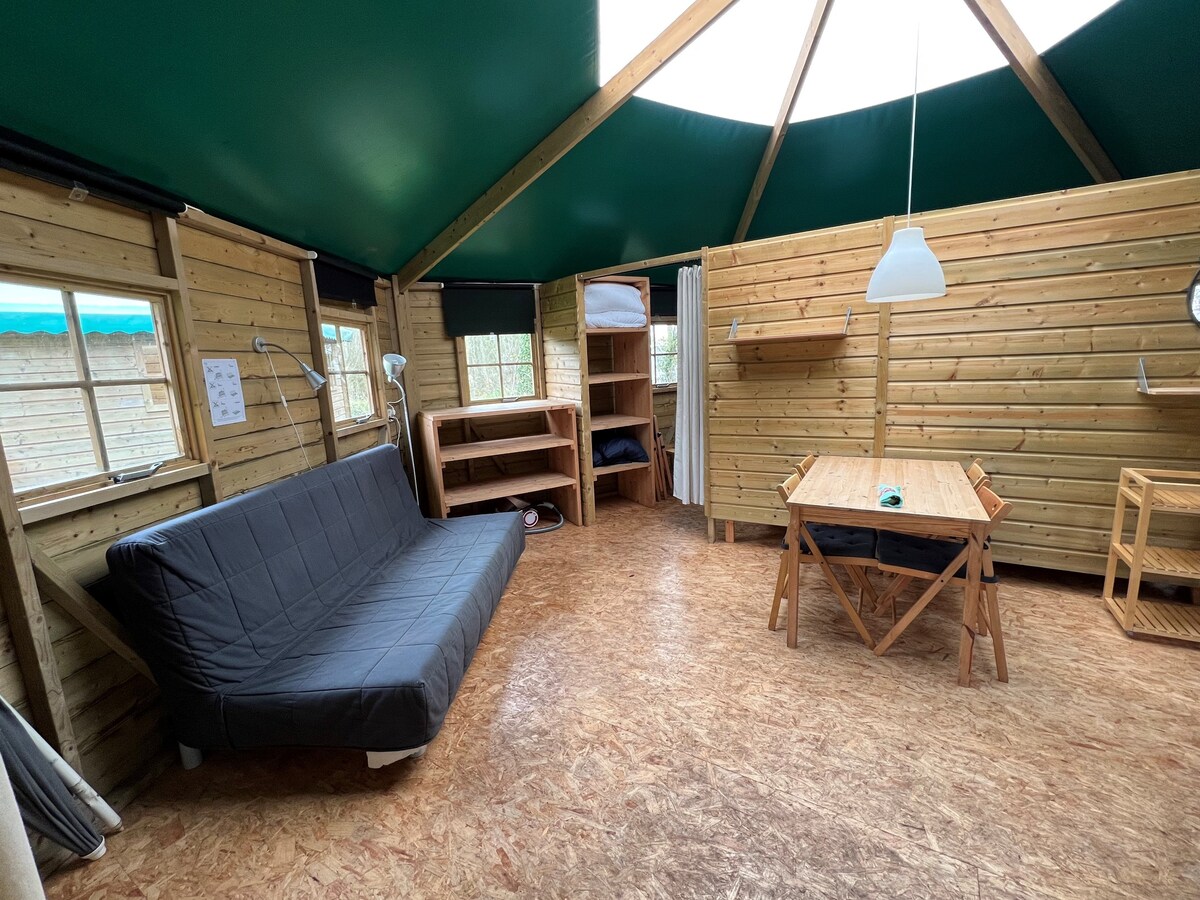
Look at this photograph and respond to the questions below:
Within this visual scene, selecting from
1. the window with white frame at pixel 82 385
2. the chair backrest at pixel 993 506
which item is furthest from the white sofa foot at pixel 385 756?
the chair backrest at pixel 993 506

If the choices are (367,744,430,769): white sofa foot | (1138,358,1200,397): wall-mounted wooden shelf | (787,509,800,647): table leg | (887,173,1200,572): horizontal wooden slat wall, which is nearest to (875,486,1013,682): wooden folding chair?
(787,509,800,647): table leg

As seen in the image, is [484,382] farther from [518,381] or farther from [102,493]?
[102,493]

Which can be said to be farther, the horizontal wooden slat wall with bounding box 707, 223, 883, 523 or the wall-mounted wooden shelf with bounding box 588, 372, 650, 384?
the wall-mounted wooden shelf with bounding box 588, 372, 650, 384

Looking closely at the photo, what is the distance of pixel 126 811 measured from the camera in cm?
162

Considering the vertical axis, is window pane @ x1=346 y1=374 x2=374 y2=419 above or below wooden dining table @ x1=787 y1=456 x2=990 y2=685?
above

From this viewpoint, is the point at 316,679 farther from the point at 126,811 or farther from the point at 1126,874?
the point at 1126,874

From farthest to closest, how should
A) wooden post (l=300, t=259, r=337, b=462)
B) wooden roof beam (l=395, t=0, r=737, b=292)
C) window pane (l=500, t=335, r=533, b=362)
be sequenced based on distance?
window pane (l=500, t=335, r=533, b=362) → wooden post (l=300, t=259, r=337, b=462) → wooden roof beam (l=395, t=0, r=737, b=292)

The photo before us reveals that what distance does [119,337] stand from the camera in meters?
1.81

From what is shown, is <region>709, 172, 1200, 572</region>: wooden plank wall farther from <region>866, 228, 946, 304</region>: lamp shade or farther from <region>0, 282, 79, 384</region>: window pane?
<region>0, 282, 79, 384</region>: window pane

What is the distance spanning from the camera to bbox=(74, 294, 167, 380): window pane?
1700 mm

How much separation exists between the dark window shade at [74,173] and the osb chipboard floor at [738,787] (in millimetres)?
2032

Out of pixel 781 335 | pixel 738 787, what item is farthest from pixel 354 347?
pixel 738 787

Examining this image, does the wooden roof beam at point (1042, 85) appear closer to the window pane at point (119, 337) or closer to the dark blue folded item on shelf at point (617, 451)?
the dark blue folded item on shelf at point (617, 451)

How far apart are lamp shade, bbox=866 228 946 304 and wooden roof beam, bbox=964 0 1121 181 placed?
1.78m
